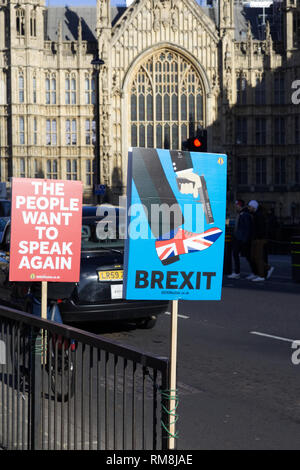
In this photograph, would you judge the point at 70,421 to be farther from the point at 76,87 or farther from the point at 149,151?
the point at 76,87

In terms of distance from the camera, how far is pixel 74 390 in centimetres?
425

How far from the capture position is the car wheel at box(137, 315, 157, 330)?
10516 mm

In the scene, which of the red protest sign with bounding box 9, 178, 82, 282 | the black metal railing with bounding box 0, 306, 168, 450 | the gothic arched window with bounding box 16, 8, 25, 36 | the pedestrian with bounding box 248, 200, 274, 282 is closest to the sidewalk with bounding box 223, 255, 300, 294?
the pedestrian with bounding box 248, 200, 274, 282

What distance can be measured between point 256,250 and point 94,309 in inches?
368

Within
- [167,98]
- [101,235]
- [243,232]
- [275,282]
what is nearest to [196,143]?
[243,232]

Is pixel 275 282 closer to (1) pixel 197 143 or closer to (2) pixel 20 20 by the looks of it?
(1) pixel 197 143

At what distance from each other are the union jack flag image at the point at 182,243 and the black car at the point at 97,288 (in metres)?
4.61

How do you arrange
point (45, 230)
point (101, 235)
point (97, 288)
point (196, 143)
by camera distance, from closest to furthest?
point (45, 230), point (97, 288), point (101, 235), point (196, 143)

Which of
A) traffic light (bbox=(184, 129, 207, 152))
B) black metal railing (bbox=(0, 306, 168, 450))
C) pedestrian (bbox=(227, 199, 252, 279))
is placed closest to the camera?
black metal railing (bbox=(0, 306, 168, 450))

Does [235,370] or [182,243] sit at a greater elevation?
[182,243]

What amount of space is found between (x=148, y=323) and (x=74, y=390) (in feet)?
20.7

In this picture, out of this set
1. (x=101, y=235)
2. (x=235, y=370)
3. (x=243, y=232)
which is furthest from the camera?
(x=243, y=232)

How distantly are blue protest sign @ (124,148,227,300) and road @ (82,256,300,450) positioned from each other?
148cm

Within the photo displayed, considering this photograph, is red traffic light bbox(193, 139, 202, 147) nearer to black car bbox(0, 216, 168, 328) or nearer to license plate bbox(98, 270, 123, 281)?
black car bbox(0, 216, 168, 328)
